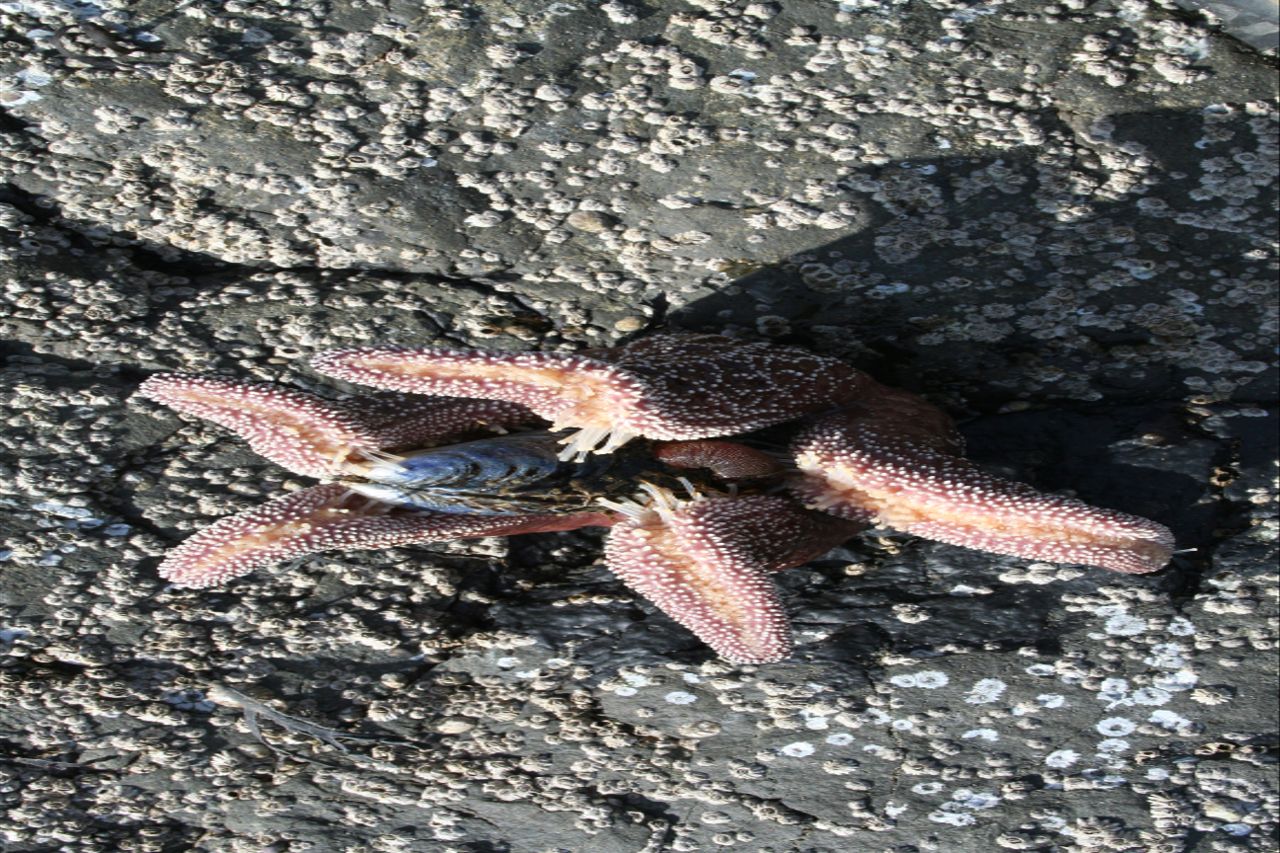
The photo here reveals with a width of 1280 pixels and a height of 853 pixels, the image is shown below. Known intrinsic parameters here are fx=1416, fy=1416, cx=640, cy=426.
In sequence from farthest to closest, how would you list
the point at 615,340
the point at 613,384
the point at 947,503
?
the point at 615,340 → the point at 947,503 → the point at 613,384

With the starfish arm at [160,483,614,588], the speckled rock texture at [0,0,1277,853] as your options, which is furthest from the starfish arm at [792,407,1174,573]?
the starfish arm at [160,483,614,588]

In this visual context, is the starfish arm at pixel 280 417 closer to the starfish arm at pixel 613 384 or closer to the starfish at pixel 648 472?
the starfish at pixel 648 472

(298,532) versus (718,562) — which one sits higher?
(718,562)

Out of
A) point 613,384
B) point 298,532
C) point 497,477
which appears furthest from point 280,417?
point 613,384

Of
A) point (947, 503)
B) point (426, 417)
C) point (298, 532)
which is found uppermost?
point (947, 503)

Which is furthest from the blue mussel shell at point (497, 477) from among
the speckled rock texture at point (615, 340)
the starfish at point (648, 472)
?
the speckled rock texture at point (615, 340)

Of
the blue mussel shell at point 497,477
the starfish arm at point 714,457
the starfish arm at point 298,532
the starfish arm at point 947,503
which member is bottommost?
the starfish arm at point 298,532

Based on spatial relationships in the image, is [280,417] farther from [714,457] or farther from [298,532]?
[714,457]
